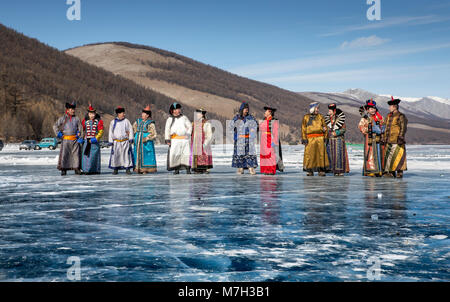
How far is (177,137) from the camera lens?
14891mm

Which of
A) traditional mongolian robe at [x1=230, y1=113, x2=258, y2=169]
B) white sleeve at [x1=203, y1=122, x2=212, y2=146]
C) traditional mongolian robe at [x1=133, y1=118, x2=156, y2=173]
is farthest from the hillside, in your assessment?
traditional mongolian robe at [x1=230, y1=113, x2=258, y2=169]

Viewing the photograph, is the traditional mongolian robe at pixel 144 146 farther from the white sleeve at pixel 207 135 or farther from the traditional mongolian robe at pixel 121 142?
the white sleeve at pixel 207 135

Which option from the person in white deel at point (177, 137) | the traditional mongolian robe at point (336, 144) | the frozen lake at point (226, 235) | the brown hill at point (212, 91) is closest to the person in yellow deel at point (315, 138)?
the traditional mongolian robe at point (336, 144)

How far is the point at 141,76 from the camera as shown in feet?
563

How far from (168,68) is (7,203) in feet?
598

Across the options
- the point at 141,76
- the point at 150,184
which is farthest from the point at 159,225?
the point at 141,76

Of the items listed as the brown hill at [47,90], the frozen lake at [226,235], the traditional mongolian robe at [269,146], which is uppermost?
the brown hill at [47,90]

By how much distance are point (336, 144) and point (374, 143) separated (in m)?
0.95

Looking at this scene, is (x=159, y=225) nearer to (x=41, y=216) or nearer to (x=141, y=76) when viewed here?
(x=41, y=216)

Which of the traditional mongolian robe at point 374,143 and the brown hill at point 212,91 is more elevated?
the brown hill at point 212,91

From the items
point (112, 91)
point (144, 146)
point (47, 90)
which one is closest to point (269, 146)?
point (144, 146)

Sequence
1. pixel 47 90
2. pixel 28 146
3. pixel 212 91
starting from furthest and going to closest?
pixel 212 91 → pixel 47 90 → pixel 28 146

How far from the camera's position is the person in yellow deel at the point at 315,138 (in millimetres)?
13812

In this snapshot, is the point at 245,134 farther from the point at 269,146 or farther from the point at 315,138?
the point at 315,138
